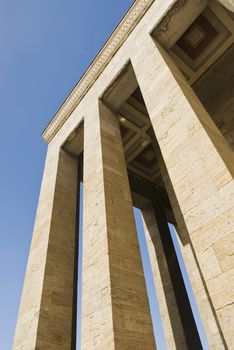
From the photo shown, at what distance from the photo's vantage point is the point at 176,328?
10.6m

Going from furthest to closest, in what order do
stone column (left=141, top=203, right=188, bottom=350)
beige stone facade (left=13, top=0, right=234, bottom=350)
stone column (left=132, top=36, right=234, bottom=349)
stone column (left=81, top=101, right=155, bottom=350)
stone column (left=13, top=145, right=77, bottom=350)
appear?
1. stone column (left=141, top=203, right=188, bottom=350)
2. stone column (left=13, top=145, right=77, bottom=350)
3. stone column (left=81, top=101, right=155, bottom=350)
4. beige stone facade (left=13, top=0, right=234, bottom=350)
5. stone column (left=132, top=36, right=234, bottom=349)

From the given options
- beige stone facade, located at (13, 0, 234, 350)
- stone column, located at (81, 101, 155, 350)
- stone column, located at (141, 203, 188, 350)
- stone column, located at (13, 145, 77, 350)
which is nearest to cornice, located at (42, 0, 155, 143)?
beige stone facade, located at (13, 0, 234, 350)

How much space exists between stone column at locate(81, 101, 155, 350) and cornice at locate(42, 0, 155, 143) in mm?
4097

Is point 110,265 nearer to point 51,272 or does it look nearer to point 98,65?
point 51,272

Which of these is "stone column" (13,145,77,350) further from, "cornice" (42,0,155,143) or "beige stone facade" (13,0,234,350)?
"cornice" (42,0,155,143)

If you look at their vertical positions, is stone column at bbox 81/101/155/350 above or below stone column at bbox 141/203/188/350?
above

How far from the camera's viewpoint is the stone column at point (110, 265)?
175 inches

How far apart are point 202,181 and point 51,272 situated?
532cm

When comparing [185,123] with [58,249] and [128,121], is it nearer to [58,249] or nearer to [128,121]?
[58,249]

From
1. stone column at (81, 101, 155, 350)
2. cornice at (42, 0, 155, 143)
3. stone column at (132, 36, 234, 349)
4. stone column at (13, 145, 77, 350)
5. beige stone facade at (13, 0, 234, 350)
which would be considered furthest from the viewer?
cornice at (42, 0, 155, 143)

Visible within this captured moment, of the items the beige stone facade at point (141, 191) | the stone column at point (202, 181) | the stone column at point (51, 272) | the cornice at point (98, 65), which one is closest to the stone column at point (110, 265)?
the beige stone facade at point (141, 191)

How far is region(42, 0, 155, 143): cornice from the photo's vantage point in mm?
9609

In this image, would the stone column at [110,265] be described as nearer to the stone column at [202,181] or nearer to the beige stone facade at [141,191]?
the beige stone facade at [141,191]

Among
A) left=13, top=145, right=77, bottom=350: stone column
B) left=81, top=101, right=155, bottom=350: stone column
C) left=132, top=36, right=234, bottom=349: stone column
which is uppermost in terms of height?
left=132, top=36, right=234, bottom=349: stone column
